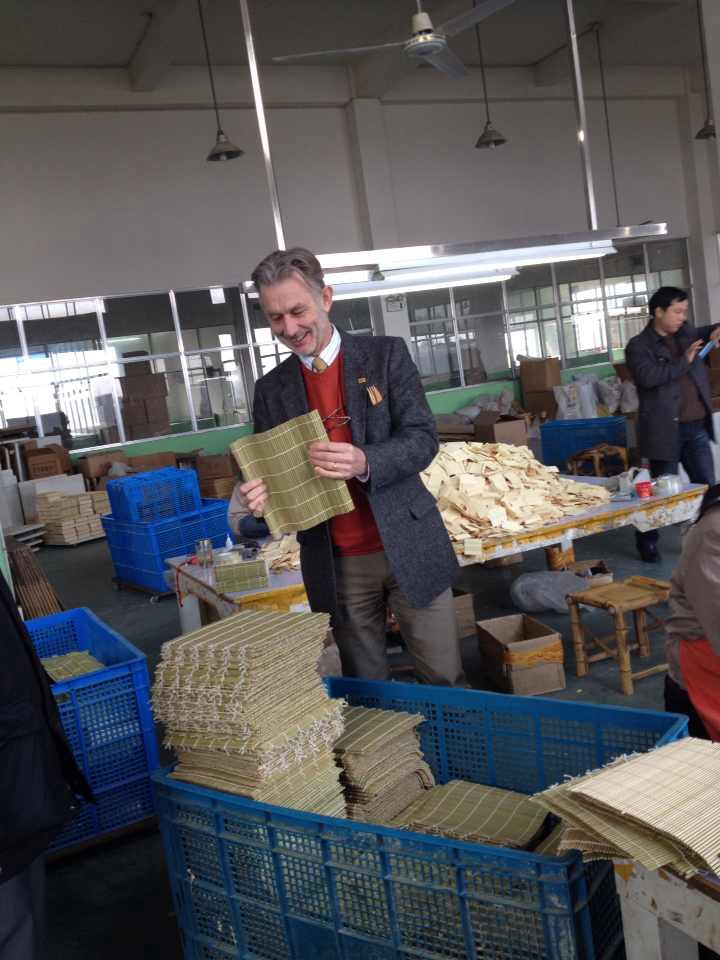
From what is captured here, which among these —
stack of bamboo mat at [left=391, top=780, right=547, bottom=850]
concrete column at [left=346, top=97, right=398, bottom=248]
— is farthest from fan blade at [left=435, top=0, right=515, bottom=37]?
concrete column at [left=346, top=97, right=398, bottom=248]

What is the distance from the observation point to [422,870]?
153cm

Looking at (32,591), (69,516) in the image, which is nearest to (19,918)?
(32,591)

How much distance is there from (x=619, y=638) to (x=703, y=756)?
2521 mm

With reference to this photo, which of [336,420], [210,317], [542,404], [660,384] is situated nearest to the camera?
[336,420]

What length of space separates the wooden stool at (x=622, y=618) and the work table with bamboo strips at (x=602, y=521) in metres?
0.29

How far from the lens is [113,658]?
338cm

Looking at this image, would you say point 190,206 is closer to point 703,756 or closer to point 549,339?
point 549,339

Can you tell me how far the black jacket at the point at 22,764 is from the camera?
5.25 feet

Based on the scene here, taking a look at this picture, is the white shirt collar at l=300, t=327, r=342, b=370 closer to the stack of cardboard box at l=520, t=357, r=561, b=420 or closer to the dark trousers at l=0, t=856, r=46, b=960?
the dark trousers at l=0, t=856, r=46, b=960

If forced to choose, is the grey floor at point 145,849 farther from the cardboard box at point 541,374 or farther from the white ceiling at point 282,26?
the cardboard box at point 541,374

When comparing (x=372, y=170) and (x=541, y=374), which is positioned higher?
(x=372, y=170)

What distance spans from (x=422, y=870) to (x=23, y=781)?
78cm

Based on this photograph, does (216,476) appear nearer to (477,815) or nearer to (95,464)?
(95,464)

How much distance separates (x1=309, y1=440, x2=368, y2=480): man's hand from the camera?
2.10 metres
